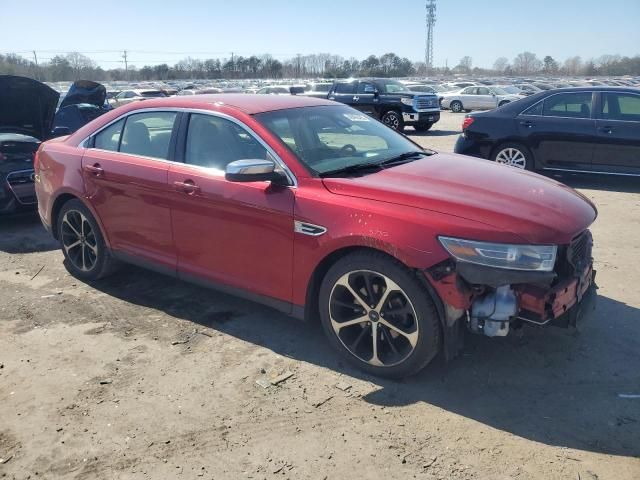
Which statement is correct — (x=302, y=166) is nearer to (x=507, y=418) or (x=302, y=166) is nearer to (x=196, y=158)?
(x=196, y=158)

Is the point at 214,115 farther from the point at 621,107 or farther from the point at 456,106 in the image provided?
the point at 456,106

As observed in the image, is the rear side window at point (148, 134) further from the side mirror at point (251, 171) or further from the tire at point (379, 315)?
the tire at point (379, 315)

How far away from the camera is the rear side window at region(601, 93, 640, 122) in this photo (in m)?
8.27

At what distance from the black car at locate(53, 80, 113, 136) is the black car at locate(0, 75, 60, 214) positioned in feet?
7.60

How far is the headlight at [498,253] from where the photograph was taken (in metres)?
2.98

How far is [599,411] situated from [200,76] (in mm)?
99780

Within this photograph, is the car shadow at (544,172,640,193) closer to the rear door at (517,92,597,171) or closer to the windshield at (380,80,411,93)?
the rear door at (517,92,597,171)

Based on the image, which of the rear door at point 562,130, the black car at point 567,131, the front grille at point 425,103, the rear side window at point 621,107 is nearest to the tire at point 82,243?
the black car at point 567,131

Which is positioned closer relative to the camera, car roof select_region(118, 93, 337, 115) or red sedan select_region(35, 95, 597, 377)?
red sedan select_region(35, 95, 597, 377)

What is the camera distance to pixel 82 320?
4.35m

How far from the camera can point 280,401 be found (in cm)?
320

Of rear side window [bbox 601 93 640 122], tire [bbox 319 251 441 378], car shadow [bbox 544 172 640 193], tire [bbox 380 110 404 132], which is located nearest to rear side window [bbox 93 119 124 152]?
tire [bbox 319 251 441 378]

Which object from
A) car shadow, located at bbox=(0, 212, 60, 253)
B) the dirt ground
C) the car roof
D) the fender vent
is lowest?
the dirt ground

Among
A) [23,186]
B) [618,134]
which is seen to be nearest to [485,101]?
[618,134]
